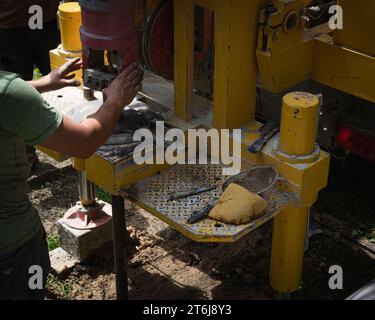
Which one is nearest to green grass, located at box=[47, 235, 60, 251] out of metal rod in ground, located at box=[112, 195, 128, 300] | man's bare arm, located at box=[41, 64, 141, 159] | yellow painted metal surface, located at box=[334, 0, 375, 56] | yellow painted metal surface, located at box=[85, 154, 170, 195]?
metal rod in ground, located at box=[112, 195, 128, 300]

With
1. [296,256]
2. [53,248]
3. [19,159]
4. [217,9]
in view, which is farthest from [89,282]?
[217,9]

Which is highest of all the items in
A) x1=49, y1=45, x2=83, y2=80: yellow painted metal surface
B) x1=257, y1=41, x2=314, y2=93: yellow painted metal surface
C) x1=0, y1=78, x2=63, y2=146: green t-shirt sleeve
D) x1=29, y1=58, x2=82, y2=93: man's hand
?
x1=0, y1=78, x2=63, y2=146: green t-shirt sleeve

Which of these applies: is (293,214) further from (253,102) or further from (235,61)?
(235,61)

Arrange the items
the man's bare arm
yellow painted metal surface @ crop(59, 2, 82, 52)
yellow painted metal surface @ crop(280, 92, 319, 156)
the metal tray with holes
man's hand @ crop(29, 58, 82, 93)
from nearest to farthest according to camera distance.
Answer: the man's bare arm
the metal tray with holes
yellow painted metal surface @ crop(280, 92, 319, 156)
man's hand @ crop(29, 58, 82, 93)
yellow painted metal surface @ crop(59, 2, 82, 52)

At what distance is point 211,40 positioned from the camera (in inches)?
146

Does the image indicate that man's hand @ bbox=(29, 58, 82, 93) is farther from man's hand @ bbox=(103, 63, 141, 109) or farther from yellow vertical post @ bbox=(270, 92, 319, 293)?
yellow vertical post @ bbox=(270, 92, 319, 293)

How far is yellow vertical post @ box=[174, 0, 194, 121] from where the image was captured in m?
3.29

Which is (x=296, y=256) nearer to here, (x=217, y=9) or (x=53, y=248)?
(x=217, y=9)

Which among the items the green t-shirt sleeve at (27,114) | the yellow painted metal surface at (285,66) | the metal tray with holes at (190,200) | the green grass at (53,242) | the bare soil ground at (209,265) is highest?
the green t-shirt sleeve at (27,114)

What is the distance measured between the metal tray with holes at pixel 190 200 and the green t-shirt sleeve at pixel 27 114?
703 millimetres

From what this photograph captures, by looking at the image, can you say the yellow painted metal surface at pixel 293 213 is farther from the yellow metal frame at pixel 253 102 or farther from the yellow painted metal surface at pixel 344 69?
the yellow painted metal surface at pixel 344 69

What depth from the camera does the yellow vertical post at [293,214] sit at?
307 centimetres

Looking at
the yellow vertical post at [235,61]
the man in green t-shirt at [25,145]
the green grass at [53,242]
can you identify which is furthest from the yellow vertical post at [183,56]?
the green grass at [53,242]

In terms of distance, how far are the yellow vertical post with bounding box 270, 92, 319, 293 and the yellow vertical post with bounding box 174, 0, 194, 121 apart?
1.75 ft
